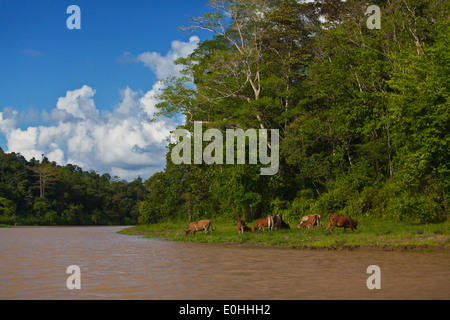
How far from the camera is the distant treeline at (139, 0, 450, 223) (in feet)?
71.6

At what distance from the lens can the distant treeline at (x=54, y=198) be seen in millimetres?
70062

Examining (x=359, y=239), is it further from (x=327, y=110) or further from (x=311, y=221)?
(x=327, y=110)

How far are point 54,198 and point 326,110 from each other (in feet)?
190

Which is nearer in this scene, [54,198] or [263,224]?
[263,224]

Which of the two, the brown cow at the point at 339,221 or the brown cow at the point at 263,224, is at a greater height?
the brown cow at the point at 339,221

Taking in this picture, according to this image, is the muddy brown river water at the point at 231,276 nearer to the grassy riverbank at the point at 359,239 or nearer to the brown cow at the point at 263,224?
the grassy riverbank at the point at 359,239

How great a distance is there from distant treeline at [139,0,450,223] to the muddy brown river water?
818cm

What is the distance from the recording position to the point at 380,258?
14.6 m

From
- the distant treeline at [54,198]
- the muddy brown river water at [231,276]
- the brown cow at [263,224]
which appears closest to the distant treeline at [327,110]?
the brown cow at [263,224]

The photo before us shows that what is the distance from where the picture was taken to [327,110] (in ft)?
105

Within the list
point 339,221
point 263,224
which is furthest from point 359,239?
point 263,224

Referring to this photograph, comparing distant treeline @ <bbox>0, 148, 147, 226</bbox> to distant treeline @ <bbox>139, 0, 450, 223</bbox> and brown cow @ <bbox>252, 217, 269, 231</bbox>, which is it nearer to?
distant treeline @ <bbox>139, 0, 450, 223</bbox>

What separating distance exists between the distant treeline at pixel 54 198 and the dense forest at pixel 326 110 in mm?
38804

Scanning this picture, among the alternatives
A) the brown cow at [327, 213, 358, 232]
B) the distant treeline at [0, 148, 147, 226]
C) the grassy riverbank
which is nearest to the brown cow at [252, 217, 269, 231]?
the grassy riverbank
